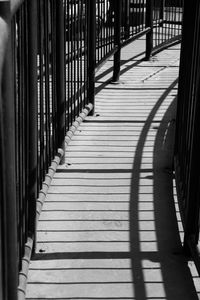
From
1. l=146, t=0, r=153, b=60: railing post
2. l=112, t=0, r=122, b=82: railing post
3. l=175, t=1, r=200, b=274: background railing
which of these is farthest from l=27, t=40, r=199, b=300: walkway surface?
l=146, t=0, r=153, b=60: railing post

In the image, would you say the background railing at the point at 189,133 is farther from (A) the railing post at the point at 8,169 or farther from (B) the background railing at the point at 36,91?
(A) the railing post at the point at 8,169

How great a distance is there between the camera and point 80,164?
17.6 ft

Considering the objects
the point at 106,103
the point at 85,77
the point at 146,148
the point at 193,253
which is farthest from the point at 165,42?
the point at 193,253

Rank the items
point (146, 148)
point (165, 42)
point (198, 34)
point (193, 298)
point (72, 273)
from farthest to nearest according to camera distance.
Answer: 1. point (165, 42)
2. point (146, 148)
3. point (198, 34)
4. point (72, 273)
5. point (193, 298)

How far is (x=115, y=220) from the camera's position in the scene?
4.28 m

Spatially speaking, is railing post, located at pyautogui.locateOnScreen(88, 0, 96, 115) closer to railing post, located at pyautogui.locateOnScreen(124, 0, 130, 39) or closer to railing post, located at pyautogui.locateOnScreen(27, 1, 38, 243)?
railing post, located at pyautogui.locateOnScreen(124, 0, 130, 39)

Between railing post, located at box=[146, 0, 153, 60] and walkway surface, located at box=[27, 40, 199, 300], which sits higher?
railing post, located at box=[146, 0, 153, 60]

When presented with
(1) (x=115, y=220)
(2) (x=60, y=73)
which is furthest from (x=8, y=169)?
(2) (x=60, y=73)

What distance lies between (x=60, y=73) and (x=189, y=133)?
1.27 meters

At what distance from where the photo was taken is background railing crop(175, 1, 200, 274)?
3576 millimetres

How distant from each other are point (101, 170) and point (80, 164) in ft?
0.71

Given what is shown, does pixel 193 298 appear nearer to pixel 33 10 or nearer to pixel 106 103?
pixel 33 10

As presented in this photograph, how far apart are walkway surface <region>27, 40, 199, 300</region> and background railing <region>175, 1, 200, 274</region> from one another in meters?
Result: 0.22

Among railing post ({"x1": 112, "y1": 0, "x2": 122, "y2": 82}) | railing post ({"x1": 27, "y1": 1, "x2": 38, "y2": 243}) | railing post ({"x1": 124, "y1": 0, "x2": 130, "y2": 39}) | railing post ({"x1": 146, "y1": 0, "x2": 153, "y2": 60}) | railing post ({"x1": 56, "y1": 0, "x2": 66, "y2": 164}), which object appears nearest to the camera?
railing post ({"x1": 27, "y1": 1, "x2": 38, "y2": 243})
